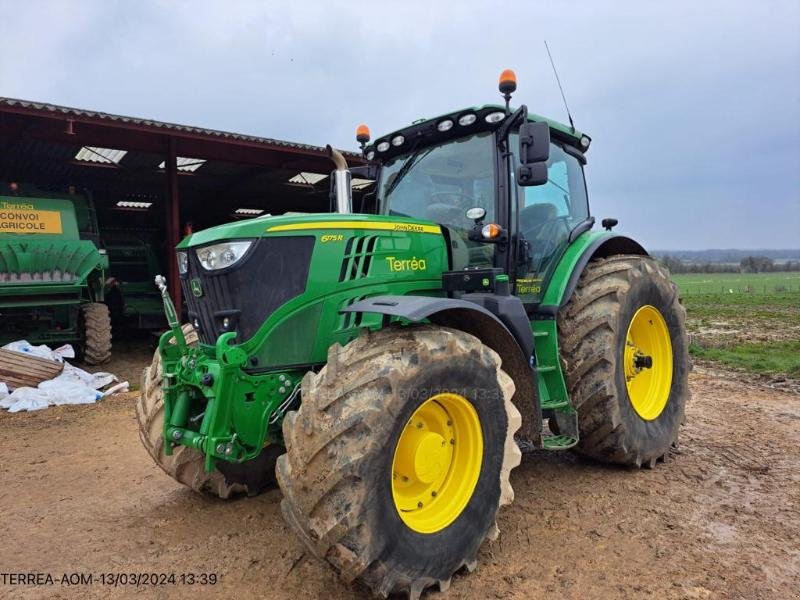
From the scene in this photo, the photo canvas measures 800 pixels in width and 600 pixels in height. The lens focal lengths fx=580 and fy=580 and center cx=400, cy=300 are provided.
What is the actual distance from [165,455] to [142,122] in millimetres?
7419

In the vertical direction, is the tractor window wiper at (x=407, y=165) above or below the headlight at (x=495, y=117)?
below

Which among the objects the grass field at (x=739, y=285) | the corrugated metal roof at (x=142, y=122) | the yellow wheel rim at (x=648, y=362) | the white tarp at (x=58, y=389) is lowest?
the white tarp at (x=58, y=389)

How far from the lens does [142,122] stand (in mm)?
9312

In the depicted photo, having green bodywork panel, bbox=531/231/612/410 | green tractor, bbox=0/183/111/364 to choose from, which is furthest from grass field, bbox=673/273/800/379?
green tractor, bbox=0/183/111/364

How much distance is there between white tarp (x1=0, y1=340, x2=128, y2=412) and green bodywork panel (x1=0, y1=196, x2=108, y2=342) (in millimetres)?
710

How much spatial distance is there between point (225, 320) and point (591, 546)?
7.47 feet

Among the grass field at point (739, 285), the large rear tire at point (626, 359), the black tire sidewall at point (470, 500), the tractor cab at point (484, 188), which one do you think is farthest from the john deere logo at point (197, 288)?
the grass field at point (739, 285)

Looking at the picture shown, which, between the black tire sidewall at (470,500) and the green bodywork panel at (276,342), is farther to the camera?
the green bodywork panel at (276,342)

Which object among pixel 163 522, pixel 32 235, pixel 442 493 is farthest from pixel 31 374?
pixel 442 493

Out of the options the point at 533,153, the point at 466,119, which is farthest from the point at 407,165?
the point at 533,153

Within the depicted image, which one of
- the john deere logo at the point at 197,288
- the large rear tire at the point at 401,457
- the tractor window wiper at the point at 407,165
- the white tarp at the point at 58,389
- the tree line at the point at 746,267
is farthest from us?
the tree line at the point at 746,267

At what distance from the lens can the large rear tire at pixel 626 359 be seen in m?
3.90

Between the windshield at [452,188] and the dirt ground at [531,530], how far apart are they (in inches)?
66.7

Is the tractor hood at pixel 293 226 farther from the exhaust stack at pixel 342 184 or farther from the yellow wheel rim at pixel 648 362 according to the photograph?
the yellow wheel rim at pixel 648 362
